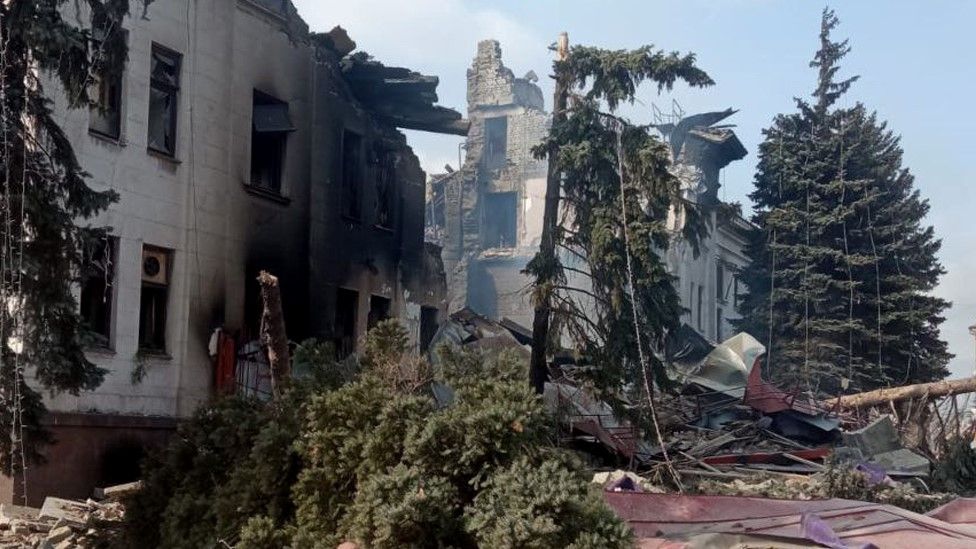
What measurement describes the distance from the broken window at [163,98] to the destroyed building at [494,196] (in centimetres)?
2366

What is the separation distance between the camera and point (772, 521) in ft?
34.3

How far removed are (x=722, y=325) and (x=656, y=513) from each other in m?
34.8

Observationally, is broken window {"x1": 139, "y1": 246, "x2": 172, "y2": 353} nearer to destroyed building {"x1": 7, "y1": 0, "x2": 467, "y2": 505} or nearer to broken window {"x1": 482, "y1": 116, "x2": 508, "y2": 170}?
destroyed building {"x1": 7, "y1": 0, "x2": 467, "y2": 505}

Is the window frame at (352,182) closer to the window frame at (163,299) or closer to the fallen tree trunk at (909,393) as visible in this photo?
the window frame at (163,299)

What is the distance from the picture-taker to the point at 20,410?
32.8 feet

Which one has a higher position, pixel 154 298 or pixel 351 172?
pixel 351 172

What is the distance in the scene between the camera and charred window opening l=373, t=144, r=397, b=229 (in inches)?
998

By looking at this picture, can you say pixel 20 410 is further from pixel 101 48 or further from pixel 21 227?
pixel 101 48

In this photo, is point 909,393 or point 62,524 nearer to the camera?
point 62,524

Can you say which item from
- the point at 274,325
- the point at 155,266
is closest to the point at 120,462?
the point at 155,266

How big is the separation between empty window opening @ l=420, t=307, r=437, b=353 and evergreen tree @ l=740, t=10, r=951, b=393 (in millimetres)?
10900

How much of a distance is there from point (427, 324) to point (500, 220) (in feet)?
56.5

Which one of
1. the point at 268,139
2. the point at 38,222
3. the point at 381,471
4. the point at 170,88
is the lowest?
the point at 381,471

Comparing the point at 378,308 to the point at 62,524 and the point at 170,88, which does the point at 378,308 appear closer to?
the point at 170,88
